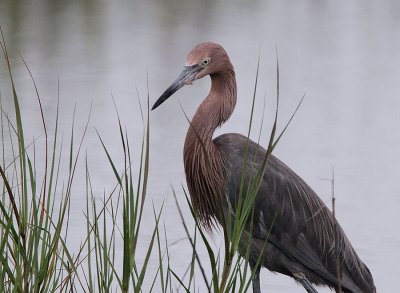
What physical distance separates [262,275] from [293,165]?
175cm

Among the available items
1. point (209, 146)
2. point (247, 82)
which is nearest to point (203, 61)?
point (209, 146)

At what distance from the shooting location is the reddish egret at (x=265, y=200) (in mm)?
4445

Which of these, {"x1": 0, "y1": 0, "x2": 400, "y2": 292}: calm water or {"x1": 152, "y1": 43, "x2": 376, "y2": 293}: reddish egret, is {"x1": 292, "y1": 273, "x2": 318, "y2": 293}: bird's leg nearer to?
{"x1": 152, "y1": 43, "x2": 376, "y2": 293}: reddish egret

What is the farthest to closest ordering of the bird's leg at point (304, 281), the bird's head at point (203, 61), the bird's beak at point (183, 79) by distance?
the bird's leg at point (304, 281) → the bird's head at point (203, 61) → the bird's beak at point (183, 79)

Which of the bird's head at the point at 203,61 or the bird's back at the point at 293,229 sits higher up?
the bird's head at the point at 203,61

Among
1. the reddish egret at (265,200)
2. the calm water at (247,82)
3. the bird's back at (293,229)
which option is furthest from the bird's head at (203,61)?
the calm water at (247,82)

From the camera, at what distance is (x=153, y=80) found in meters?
9.83

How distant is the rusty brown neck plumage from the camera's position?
4469 mm

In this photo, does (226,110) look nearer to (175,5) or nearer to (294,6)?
(175,5)

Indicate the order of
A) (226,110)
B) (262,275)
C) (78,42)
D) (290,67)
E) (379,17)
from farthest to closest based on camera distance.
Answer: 1. (379,17)
2. (78,42)
3. (290,67)
4. (262,275)
5. (226,110)

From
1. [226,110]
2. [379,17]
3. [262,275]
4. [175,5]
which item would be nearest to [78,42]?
[175,5]

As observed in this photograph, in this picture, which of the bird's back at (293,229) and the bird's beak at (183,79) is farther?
the bird's back at (293,229)

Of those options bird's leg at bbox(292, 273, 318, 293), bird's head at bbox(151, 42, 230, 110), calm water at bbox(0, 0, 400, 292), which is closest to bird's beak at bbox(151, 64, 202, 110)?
bird's head at bbox(151, 42, 230, 110)

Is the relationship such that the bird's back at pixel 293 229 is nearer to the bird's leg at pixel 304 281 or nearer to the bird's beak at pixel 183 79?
the bird's leg at pixel 304 281
